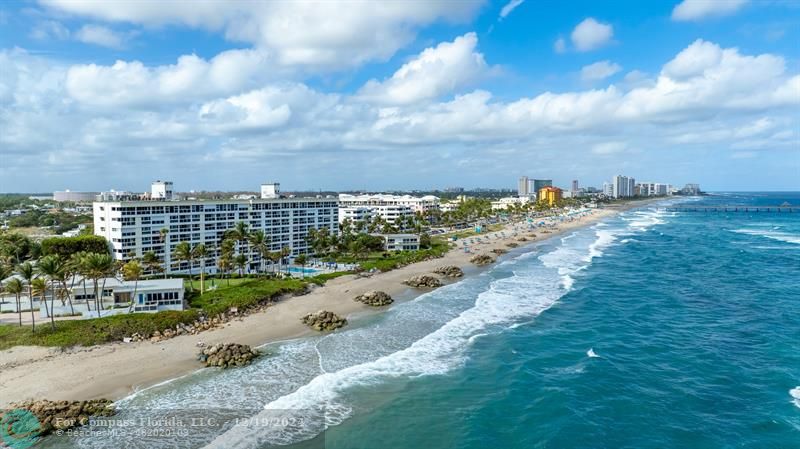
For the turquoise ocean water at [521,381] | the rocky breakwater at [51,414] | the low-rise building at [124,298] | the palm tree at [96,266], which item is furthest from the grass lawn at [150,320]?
the turquoise ocean water at [521,381]

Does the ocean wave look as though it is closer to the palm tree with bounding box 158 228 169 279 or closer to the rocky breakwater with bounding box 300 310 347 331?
the rocky breakwater with bounding box 300 310 347 331

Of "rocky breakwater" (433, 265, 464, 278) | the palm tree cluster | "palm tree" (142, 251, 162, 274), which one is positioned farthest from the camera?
"rocky breakwater" (433, 265, 464, 278)

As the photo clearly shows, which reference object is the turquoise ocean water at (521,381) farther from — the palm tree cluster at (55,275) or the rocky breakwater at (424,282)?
the palm tree cluster at (55,275)

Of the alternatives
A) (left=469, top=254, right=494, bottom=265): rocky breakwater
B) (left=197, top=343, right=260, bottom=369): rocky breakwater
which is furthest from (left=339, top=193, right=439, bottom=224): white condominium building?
(left=197, top=343, right=260, bottom=369): rocky breakwater

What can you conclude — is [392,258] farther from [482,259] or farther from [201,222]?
[201,222]

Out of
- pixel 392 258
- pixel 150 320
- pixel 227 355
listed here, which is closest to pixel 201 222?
pixel 392 258

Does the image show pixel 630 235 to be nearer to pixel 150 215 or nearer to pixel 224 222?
pixel 224 222
